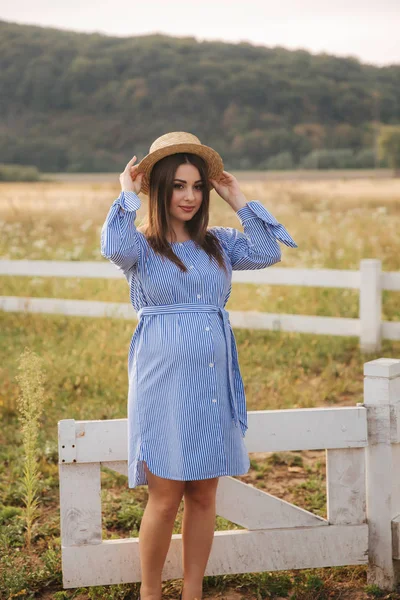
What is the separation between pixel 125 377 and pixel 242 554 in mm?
3138

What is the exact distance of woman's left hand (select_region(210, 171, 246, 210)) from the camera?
3.06m

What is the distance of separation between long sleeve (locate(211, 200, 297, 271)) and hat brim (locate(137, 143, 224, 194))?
0.60ft

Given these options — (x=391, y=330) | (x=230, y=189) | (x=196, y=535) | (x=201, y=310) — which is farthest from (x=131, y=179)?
(x=391, y=330)

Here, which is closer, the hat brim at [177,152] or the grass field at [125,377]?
the hat brim at [177,152]

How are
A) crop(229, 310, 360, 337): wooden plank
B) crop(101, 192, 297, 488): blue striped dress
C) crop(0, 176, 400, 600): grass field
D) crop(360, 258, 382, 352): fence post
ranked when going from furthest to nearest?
crop(229, 310, 360, 337): wooden plank < crop(360, 258, 382, 352): fence post < crop(0, 176, 400, 600): grass field < crop(101, 192, 297, 488): blue striped dress

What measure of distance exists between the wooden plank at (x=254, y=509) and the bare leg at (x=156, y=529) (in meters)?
0.31

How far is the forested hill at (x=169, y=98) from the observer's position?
47.8 metres

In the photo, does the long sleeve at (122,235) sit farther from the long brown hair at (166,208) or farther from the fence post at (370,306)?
the fence post at (370,306)

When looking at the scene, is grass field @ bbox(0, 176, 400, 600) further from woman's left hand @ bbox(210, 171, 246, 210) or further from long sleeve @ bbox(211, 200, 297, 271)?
woman's left hand @ bbox(210, 171, 246, 210)

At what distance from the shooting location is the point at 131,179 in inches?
112

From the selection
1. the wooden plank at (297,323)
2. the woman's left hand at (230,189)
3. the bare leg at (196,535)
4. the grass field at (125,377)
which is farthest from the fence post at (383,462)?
the wooden plank at (297,323)

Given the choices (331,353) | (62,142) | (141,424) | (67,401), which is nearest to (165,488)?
(141,424)

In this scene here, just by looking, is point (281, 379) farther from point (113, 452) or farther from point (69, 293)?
point (69, 293)

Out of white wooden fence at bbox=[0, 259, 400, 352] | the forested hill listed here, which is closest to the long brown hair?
white wooden fence at bbox=[0, 259, 400, 352]
